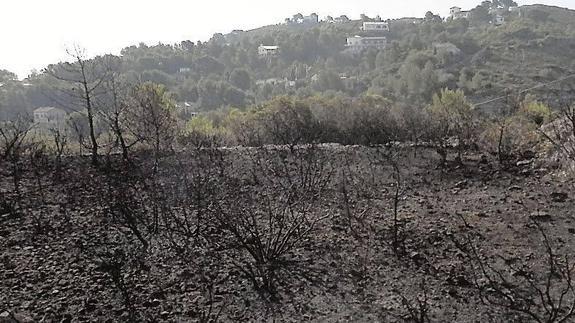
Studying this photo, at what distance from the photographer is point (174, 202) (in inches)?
265

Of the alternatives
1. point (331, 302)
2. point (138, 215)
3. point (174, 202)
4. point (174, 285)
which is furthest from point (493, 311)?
point (174, 202)

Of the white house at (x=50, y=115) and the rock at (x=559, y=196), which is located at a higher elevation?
the rock at (x=559, y=196)

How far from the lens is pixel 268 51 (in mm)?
57500

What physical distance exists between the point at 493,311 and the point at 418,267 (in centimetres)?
90

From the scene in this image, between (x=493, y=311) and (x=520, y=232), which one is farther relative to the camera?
(x=520, y=232)

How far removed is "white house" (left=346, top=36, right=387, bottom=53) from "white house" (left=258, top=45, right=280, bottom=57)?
392 inches

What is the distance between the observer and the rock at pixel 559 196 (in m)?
6.43

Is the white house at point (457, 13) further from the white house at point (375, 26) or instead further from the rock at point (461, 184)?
the rock at point (461, 184)

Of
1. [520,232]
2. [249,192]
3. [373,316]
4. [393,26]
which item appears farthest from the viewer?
[393,26]

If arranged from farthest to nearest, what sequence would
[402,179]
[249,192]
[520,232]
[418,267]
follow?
[402,179], [249,192], [520,232], [418,267]

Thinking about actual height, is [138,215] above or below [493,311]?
above

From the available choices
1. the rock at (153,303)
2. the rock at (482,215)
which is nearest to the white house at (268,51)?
the rock at (482,215)

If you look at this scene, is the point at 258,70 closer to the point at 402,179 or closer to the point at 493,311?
the point at 402,179

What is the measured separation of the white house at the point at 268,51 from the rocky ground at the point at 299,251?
50484 millimetres
